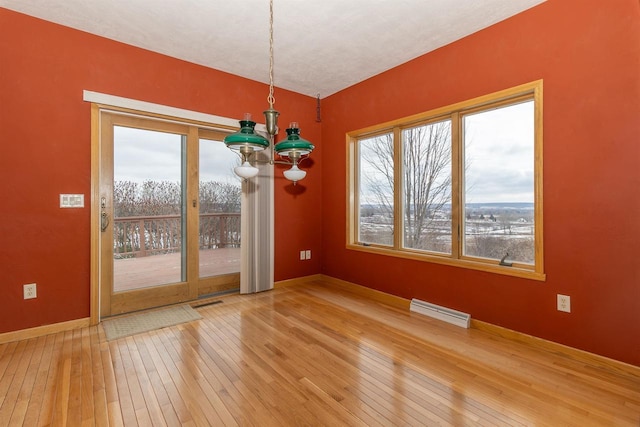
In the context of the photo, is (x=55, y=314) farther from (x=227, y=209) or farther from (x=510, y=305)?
(x=510, y=305)

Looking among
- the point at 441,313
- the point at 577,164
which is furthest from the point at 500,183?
the point at 441,313

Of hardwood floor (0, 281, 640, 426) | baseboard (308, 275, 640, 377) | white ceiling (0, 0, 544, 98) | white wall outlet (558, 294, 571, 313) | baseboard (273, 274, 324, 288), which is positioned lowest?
hardwood floor (0, 281, 640, 426)

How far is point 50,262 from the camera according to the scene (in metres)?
2.83

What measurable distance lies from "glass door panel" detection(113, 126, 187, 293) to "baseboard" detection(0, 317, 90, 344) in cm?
43

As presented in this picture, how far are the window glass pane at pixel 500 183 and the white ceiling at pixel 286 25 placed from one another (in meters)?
0.93

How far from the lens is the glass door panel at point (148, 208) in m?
3.30

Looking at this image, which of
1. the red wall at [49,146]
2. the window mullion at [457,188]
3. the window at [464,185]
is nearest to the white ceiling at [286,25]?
the red wall at [49,146]

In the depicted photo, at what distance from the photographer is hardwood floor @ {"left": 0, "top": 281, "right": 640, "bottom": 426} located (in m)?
1.70

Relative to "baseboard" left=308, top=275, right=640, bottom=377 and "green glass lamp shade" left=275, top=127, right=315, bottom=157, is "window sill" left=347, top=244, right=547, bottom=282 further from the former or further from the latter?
"green glass lamp shade" left=275, top=127, right=315, bottom=157

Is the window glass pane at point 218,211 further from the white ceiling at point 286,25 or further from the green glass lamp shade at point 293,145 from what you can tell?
the green glass lamp shade at point 293,145

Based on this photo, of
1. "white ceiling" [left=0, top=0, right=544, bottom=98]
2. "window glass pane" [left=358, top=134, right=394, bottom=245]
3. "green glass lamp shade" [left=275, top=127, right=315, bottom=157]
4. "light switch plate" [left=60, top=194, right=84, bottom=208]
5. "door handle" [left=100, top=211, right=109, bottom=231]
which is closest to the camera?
"green glass lamp shade" [left=275, top=127, right=315, bottom=157]

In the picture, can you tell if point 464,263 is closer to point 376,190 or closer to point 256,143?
point 376,190

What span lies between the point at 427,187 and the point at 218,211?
Result: 105 inches


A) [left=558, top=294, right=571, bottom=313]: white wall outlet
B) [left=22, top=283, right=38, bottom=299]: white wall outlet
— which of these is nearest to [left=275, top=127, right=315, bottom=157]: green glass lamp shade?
[left=558, top=294, right=571, bottom=313]: white wall outlet
